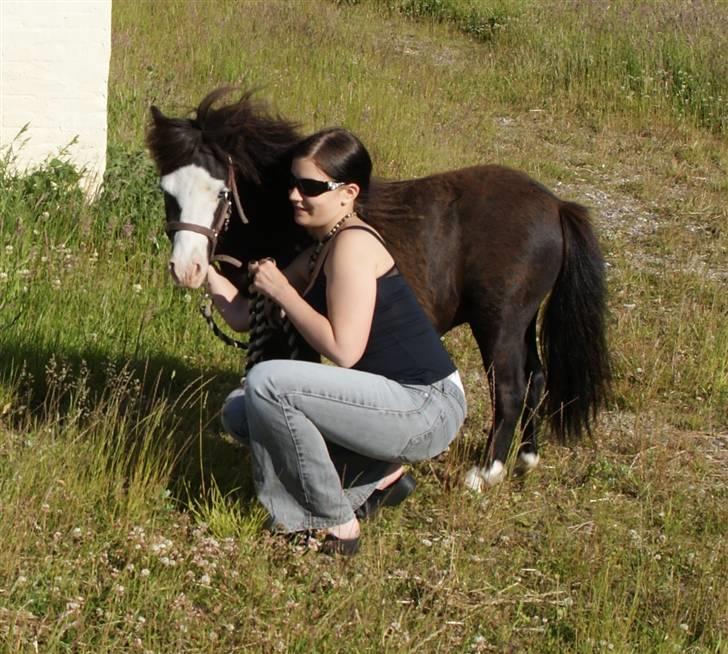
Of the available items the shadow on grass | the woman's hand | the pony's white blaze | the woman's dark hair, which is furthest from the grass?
the woman's dark hair

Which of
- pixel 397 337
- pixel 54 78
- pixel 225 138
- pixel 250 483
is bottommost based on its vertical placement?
pixel 250 483

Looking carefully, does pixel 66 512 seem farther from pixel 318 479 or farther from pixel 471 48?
pixel 471 48

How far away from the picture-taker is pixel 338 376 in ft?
12.8

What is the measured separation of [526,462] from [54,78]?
4.10 m

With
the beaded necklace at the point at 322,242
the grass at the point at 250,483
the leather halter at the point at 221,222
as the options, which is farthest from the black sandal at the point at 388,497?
the leather halter at the point at 221,222

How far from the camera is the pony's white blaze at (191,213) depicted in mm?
4164

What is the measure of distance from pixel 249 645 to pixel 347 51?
10.2 meters

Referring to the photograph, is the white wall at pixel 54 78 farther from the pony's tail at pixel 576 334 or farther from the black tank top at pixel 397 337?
the black tank top at pixel 397 337

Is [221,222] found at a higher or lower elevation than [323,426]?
higher

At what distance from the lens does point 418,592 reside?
13.1 feet

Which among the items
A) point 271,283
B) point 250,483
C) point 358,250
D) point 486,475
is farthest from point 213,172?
point 486,475

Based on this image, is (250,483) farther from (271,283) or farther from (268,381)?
(271,283)

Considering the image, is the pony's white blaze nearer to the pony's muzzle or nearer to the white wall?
the pony's muzzle

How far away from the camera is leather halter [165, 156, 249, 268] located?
168 inches
